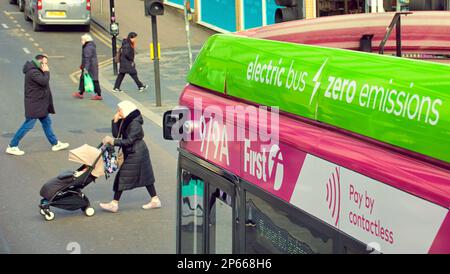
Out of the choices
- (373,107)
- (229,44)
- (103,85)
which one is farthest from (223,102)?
(103,85)

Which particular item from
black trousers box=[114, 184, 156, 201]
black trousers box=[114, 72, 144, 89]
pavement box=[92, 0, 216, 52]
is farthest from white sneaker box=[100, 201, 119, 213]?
pavement box=[92, 0, 216, 52]

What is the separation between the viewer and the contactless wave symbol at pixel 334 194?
452 cm

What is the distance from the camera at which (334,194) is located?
4570mm

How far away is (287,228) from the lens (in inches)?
200

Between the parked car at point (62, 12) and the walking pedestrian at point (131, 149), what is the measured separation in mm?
21374

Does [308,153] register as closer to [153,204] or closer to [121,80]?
[153,204]

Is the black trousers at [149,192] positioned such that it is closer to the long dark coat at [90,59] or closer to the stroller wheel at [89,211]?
the stroller wheel at [89,211]

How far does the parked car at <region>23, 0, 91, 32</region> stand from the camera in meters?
33.7

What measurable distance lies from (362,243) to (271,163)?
1134 mm

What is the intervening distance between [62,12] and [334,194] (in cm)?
3063

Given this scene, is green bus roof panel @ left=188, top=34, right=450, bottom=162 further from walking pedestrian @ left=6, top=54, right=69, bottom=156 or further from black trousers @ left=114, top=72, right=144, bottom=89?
black trousers @ left=114, top=72, right=144, bottom=89

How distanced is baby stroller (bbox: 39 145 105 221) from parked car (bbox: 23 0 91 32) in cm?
2139

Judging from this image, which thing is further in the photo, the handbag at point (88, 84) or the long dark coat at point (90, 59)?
the long dark coat at point (90, 59)

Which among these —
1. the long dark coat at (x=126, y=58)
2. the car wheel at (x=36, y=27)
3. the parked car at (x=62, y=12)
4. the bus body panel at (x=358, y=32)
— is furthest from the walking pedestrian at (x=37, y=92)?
the car wheel at (x=36, y=27)
